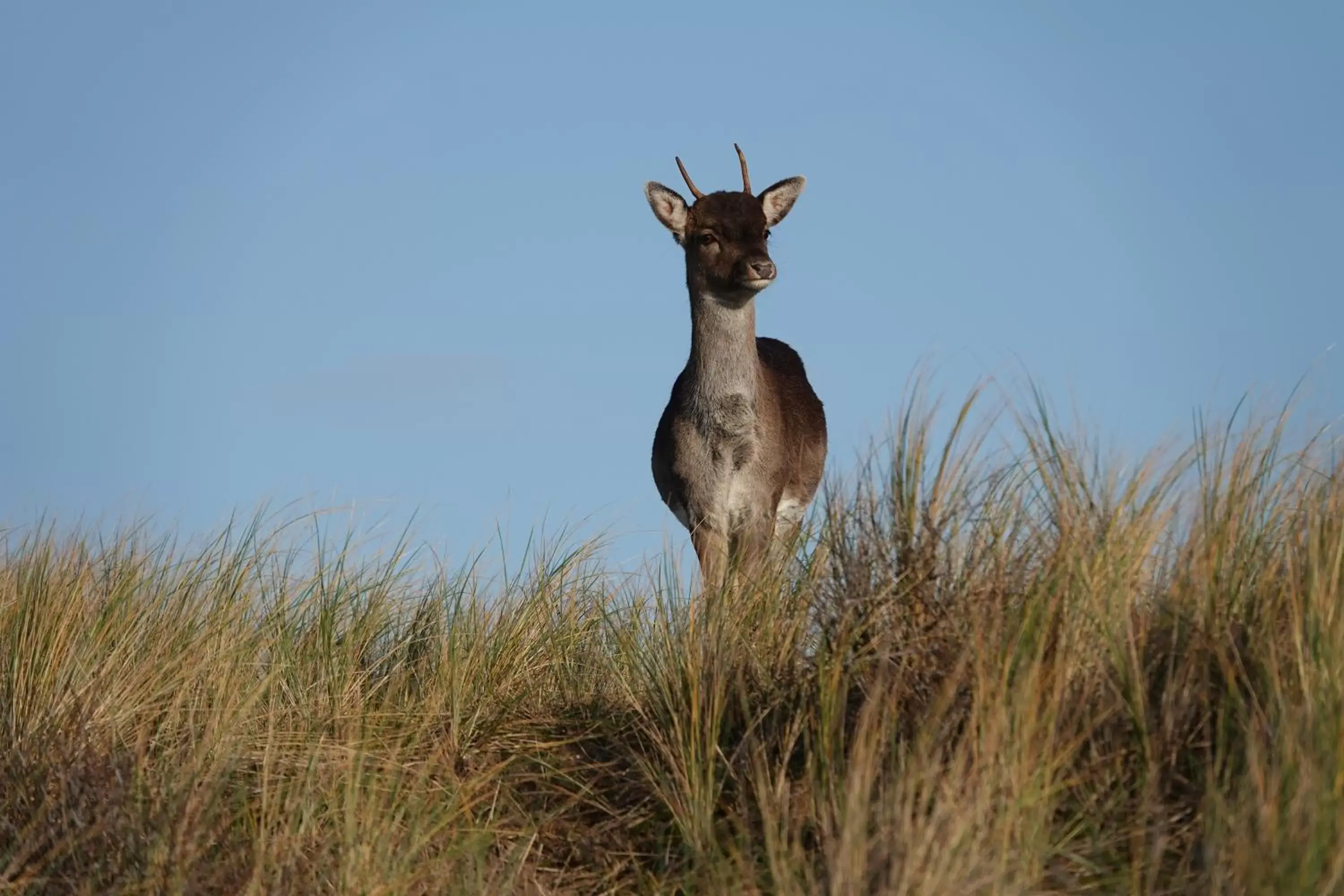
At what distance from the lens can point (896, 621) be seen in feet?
15.2

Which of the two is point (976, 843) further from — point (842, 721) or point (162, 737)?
point (162, 737)

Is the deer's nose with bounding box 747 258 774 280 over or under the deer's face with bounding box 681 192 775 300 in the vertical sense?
under

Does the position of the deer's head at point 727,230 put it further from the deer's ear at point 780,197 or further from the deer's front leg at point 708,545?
the deer's front leg at point 708,545

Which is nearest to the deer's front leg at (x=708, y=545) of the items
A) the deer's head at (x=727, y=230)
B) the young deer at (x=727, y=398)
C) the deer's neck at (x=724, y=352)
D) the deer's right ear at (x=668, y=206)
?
the young deer at (x=727, y=398)

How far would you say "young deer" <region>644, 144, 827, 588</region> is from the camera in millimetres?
8977

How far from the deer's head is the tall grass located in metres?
3.14

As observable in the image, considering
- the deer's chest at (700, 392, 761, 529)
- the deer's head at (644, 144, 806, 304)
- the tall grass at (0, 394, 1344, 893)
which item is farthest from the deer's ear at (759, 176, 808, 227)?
the tall grass at (0, 394, 1344, 893)

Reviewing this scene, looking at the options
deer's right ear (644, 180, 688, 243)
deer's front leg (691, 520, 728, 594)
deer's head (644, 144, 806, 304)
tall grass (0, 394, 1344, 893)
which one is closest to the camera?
tall grass (0, 394, 1344, 893)

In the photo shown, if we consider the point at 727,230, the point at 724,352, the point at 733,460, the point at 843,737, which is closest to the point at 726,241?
the point at 727,230

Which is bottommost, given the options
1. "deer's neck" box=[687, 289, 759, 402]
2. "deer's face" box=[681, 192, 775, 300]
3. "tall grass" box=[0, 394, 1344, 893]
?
"tall grass" box=[0, 394, 1344, 893]

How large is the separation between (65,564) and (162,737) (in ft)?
5.96

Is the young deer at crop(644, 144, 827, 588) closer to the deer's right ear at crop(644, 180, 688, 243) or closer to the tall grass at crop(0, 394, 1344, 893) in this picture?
the deer's right ear at crop(644, 180, 688, 243)

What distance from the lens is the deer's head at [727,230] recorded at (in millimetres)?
8945

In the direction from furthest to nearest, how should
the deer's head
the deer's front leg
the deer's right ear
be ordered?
1. the deer's right ear
2. the deer's head
3. the deer's front leg
